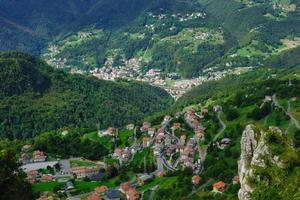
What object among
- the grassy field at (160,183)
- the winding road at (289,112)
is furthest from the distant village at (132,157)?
the winding road at (289,112)

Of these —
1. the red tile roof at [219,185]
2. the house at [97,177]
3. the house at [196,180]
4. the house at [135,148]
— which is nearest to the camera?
the red tile roof at [219,185]

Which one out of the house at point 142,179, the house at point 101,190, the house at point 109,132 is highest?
the house at point 109,132

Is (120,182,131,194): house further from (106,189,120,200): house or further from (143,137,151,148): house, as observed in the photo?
(143,137,151,148): house

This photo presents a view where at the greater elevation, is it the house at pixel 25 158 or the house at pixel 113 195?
the house at pixel 25 158

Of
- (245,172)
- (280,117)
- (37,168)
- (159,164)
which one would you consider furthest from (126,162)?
(245,172)

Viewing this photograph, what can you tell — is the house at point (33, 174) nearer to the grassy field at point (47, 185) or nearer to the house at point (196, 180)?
the grassy field at point (47, 185)

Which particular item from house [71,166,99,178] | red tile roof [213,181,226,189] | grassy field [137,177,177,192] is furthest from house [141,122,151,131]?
red tile roof [213,181,226,189]

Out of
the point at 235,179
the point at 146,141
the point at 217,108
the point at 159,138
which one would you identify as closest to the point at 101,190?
the point at 235,179
